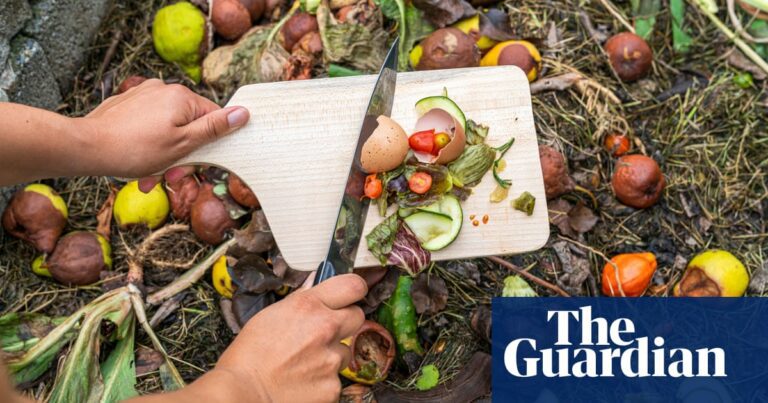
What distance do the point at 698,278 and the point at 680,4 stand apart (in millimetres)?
1659

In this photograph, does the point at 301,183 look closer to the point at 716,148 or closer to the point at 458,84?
the point at 458,84

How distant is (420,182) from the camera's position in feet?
9.09

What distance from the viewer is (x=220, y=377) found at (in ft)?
6.29

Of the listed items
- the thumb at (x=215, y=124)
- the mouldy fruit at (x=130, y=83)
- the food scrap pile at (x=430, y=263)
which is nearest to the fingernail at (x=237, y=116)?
the thumb at (x=215, y=124)

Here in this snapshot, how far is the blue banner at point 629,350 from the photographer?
3.31m

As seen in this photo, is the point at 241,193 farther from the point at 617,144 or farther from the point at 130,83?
the point at 617,144

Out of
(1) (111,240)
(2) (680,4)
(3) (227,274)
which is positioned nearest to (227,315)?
(3) (227,274)

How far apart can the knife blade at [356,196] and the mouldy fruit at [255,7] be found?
1.46 m

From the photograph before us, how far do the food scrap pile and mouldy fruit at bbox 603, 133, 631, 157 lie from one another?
→ 0.06ft

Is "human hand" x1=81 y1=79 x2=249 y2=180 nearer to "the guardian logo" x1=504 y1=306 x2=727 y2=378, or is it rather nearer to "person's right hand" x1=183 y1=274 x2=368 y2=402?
"person's right hand" x1=183 y1=274 x2=368 y2=402

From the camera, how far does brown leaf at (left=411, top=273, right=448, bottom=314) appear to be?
337 cm

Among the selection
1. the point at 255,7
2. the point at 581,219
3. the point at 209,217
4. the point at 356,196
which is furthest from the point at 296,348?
the point at 255,7

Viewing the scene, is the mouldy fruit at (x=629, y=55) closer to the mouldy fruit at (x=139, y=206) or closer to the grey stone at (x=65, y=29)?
the mouldy fruit at (x=139, y=206)

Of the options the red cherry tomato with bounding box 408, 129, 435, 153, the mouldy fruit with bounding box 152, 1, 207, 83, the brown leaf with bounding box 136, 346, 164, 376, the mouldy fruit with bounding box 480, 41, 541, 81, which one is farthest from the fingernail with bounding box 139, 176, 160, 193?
the mouldy fruit with bounding box 480, 41, 541, 81
